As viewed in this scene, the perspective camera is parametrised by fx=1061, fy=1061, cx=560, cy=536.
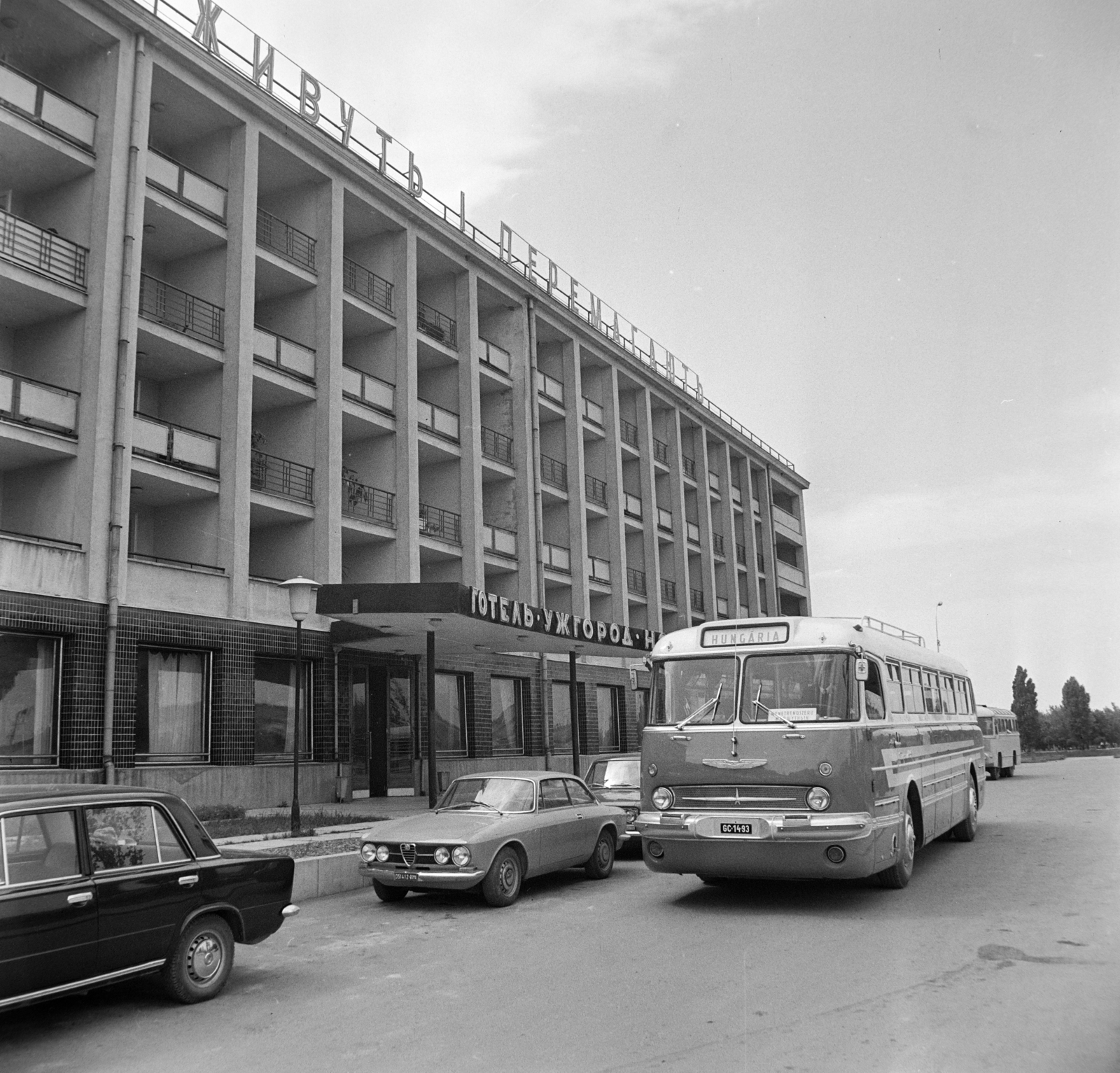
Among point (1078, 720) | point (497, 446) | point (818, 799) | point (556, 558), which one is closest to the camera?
point (818, 799)

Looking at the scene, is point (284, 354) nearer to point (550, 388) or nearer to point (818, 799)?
point (550, 388)

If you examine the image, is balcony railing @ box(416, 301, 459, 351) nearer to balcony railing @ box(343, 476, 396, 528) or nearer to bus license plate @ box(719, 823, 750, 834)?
balcony railing @ box(343, 476, 396, 528)

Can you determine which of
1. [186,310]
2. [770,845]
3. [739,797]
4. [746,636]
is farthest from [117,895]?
[186,310]

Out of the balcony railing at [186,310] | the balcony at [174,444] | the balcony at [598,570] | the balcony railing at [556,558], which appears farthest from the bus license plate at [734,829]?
the balcony at [598,570]

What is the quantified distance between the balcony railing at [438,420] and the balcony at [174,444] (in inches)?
278

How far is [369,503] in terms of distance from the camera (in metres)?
26.6

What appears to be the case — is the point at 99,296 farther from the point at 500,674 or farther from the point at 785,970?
the point at 785,970

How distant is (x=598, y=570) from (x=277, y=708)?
17.0m

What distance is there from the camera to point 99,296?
769 inches

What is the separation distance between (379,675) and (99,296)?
10.8 meters

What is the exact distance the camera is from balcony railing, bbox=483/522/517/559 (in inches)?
1222

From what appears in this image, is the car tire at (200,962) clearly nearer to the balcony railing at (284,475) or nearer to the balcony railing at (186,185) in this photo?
the balcony railing at (284,475)

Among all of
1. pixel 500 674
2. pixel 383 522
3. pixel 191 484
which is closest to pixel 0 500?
pixel 191 484

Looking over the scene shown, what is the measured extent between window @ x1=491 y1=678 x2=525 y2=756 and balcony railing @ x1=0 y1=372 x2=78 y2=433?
46.4 feet
